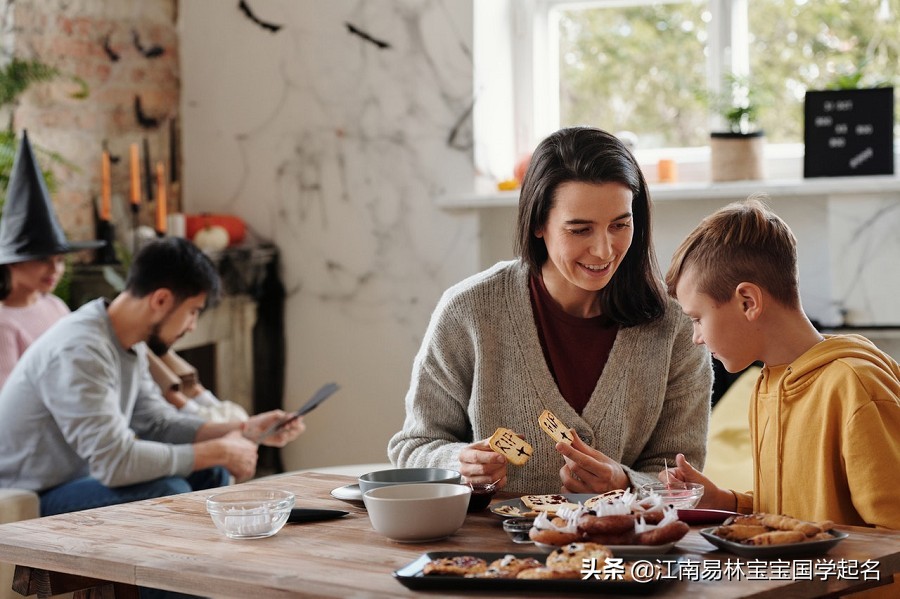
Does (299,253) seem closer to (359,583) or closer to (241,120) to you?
(241,120)

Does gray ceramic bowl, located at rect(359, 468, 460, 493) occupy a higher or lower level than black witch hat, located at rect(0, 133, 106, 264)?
lower

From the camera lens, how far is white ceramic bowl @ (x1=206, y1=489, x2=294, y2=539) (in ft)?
5.30

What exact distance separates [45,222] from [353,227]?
1259 millimetres

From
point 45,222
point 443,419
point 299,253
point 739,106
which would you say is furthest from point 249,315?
point 443,419

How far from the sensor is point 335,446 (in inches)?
171

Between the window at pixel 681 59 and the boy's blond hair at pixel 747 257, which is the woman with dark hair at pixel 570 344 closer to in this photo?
the boy's blond hair at pixel 747 257

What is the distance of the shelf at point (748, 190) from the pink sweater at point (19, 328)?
1393 millimetres

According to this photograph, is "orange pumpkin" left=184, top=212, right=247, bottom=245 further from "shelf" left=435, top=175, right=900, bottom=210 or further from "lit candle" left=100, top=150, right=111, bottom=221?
"shelf" left=435, top=175, right=900, bottom=210

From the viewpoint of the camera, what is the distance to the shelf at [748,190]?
3406mm

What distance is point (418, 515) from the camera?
1.54 metres

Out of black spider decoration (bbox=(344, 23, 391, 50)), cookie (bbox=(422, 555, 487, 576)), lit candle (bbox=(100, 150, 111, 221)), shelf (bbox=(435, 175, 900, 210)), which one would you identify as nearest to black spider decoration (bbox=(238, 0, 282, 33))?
black spider decoration (bbox=(344, 23, 391, 50))

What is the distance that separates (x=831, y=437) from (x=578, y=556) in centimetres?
50

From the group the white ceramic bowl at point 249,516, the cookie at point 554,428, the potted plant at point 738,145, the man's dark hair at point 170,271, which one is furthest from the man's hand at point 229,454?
the potted plant at point 738,145

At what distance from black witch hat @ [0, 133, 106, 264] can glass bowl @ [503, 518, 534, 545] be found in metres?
2.06
